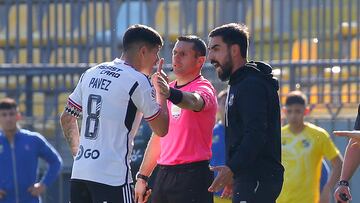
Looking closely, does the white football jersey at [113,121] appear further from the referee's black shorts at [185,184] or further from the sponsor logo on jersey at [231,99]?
the referee's black shorts at [185,184]

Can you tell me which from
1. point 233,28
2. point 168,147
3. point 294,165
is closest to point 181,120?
point 168,147

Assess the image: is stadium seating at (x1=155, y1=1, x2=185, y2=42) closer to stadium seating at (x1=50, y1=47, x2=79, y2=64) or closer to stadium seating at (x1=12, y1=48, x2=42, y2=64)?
stadium seating at (x1=50, y1=47, x2=79, y2=64)

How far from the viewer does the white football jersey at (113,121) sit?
7.02m

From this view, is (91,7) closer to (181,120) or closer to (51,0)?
(51,0)

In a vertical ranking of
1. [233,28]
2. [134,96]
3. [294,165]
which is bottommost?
[294,165]

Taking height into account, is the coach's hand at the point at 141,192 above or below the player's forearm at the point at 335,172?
above

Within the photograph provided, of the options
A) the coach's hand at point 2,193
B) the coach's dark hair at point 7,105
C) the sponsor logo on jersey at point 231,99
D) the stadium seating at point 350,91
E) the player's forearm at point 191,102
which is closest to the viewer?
the sponsor logo on jersey at point 231,99

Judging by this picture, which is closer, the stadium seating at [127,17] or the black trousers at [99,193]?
the black trousers at [99,193]

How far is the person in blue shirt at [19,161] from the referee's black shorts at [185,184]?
3.53 metres

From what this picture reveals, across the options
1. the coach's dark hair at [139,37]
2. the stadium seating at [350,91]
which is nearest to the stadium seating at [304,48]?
the stadium seating at [350,91]

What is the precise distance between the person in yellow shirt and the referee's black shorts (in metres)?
2.52

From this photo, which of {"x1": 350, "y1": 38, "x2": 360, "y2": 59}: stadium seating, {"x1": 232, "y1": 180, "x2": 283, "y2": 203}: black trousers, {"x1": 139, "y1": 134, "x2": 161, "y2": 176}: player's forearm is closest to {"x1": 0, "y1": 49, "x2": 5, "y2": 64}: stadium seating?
{"x1": 350, "y1": 38, "x2": 360, "y2": 59}: stadium seating

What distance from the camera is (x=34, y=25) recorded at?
1298 cm

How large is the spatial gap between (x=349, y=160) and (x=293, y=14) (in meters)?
5.18
